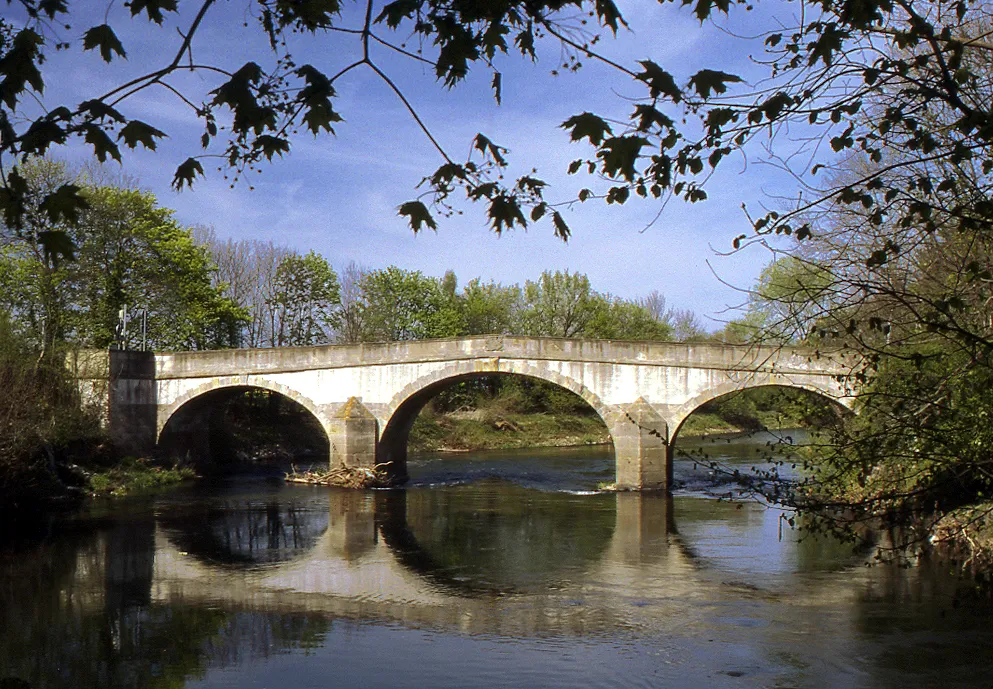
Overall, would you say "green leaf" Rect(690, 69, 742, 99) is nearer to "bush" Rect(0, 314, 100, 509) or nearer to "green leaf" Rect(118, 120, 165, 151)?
"green leaf" Rect(118, 120, 165, 151)

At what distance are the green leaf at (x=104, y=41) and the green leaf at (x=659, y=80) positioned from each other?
1.76m

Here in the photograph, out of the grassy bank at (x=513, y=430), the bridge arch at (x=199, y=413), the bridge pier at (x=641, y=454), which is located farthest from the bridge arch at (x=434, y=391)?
the grassy bank at (x=513, y=430)

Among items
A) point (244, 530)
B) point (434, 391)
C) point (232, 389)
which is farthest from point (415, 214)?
point (232, 389)

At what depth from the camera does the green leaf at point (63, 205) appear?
3000mm

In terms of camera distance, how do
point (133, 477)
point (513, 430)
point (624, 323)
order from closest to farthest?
1. point (133, 477)
2. point (513, 430)
3. point (624, 323)

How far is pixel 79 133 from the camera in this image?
295 centimetres

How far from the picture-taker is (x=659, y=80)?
10.2ft

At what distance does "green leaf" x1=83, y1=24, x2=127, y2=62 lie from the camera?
312cm

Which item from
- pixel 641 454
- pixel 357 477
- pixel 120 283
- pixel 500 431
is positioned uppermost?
pixel 120 283

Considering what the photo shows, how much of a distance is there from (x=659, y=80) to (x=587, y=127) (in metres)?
0.29

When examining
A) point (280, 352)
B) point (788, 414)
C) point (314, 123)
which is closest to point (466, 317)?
point (280, 352)

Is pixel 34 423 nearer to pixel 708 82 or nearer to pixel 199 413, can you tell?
pixel 199 413

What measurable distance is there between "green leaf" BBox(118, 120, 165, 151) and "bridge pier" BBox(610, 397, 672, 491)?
14.9 metres

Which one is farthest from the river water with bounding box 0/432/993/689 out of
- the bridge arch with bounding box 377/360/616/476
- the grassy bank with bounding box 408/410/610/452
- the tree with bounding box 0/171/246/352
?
the grassy bank with bounding box 408/410/610/452
